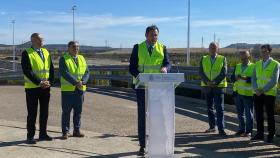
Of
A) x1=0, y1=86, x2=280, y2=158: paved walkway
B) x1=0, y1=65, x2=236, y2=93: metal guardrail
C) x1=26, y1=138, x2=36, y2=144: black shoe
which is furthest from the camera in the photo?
x1=0, y1=65, x2=236, y2=93: metal guardrail

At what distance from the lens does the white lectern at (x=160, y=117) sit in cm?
687

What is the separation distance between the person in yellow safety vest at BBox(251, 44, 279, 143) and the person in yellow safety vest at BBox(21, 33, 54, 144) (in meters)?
3.91

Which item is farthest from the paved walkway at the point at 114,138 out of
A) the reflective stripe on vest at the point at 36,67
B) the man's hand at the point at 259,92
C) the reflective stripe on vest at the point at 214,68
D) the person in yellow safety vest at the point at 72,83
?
the reflective stripe on vest at the point at 214,68

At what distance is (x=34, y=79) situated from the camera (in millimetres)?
8750

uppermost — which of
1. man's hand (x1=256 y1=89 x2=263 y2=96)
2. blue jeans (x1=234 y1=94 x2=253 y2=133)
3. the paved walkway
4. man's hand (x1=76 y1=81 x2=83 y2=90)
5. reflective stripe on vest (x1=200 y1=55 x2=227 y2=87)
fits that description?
reflective stripe on vest (x1=200 y1=55 x2=227 y2=87)

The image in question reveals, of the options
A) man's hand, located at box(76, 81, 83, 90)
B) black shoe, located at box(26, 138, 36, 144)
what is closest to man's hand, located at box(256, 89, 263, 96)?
man's hand, located at box(76, 81, 83, 90)

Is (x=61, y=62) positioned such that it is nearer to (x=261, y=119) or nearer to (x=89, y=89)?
(x=261, y=119)

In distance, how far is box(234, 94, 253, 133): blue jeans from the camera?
33.5 feet

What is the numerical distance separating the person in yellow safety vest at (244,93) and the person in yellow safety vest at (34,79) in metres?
3.90

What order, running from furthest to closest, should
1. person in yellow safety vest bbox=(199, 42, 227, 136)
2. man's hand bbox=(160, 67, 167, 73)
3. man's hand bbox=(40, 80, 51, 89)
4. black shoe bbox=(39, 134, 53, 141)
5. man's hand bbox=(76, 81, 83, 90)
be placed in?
1. person in yellow safety vest bbox=(199, 42, 227, 136)
2. man's hand bbox=(76, 81, 83, 90)
3. black shoe bbox=(39, 134, 53, 141)
4. man's hand bbox=(40, 80, 51, 89)
5. man's hand bbox=(160, 67, 167, 73)

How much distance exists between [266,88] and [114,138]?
297 centimetres

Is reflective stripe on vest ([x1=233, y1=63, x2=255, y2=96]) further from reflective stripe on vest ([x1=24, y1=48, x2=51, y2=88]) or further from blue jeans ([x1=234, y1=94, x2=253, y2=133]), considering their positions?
reflective stripe on vest ([x1=24, y1=48, x2=51, y2=88])

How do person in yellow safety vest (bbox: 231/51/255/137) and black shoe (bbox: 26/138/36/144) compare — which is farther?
person in yellow safety vest (bbox: 231/51/255/137)

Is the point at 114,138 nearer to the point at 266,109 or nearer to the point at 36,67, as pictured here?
the point at 36,67
